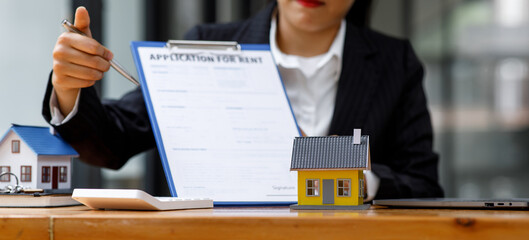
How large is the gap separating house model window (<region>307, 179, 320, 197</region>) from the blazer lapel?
0.63 m

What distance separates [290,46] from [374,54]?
23 centimetres

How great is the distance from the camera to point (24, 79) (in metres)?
2.40

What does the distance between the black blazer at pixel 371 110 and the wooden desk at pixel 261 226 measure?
641 millimetres

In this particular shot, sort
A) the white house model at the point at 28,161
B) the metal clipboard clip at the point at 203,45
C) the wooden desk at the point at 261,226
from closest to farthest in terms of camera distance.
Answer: the wooden desk at the point at 261,226, the white house model at the point at 28,161, the metal clipboard clip at the point at 203,45

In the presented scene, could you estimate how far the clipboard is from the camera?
3.68 ft

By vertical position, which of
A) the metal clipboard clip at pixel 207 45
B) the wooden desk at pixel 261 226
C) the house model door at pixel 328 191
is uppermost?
the metal clipboard clip at pixel 207 45

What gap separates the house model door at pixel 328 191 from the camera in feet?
3.15

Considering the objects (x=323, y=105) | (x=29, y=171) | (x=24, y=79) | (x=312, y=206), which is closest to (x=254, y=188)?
(x=312, y=206)

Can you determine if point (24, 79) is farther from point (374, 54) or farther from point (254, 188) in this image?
point (254, 188)

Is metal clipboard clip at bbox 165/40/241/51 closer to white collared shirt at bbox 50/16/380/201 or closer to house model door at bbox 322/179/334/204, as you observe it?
white collared shirt at bbox 50/16/380/201

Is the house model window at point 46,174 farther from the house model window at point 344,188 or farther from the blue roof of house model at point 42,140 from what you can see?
the house model window at point 344,188

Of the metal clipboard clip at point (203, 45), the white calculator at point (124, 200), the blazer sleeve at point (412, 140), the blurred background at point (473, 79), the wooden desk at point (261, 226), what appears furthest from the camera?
the blurred background at point (473, 79)

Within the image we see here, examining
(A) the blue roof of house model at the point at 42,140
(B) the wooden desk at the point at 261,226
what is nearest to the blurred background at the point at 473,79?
(A) the blue roof of house model at the point at 42,140

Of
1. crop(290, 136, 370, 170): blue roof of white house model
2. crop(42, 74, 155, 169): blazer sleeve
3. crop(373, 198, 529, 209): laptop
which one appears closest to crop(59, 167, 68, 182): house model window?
crop(42, 74, 155, 169): blazer sleeve
